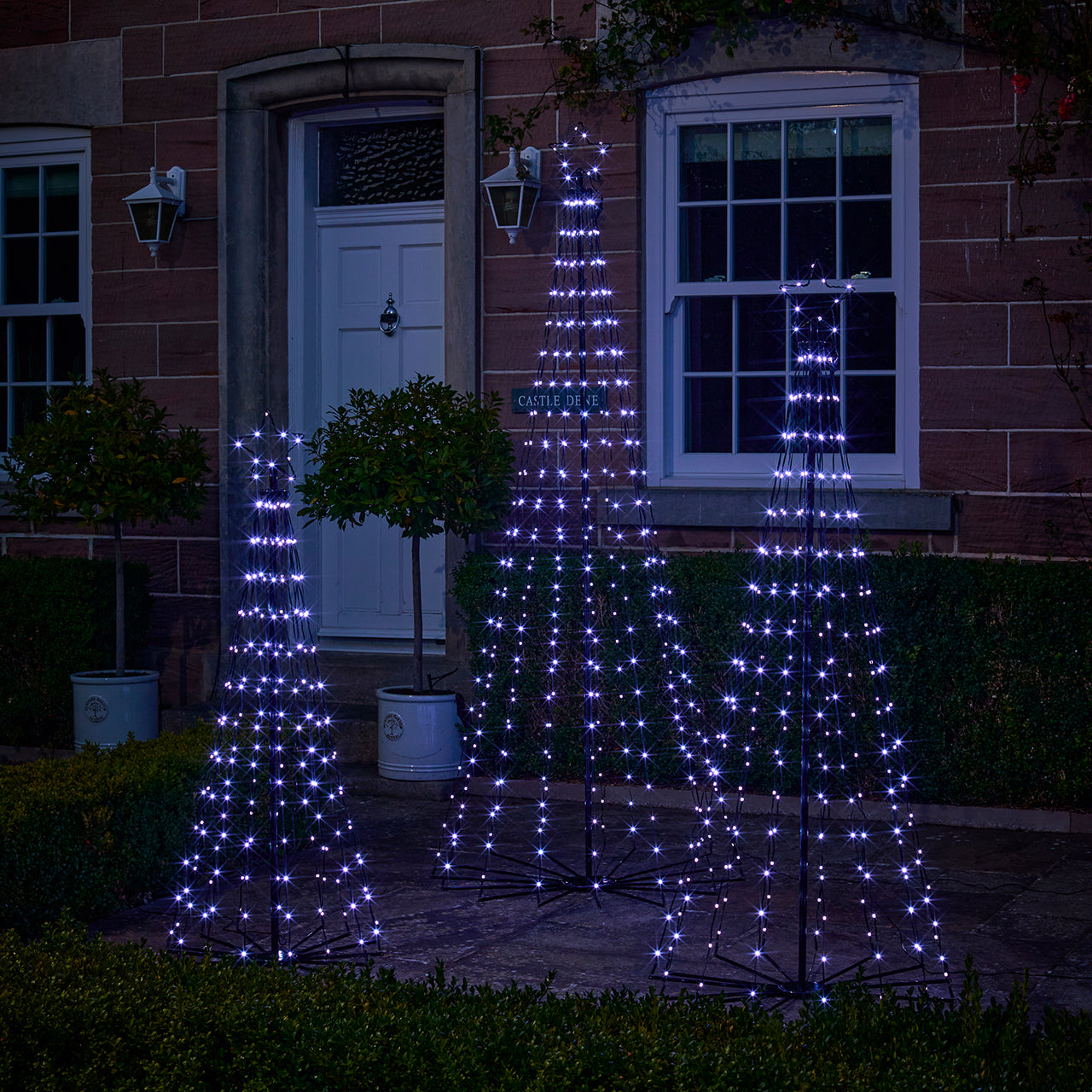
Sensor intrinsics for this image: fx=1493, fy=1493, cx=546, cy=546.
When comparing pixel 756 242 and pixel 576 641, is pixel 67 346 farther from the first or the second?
pixel 756 242

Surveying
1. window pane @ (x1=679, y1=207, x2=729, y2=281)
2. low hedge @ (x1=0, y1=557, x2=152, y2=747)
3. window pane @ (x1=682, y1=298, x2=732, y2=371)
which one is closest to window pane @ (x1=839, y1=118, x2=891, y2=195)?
window pane @ (x1=679, y1=207, x2=729, y2=281)

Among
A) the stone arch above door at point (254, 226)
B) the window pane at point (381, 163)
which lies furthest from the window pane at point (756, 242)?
the stone arch above door at point (254, 226)

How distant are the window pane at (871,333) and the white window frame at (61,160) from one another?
15.4 feet

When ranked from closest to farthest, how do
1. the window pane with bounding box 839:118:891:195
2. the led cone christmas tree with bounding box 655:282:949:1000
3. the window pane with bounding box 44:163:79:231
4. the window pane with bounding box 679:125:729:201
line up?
the led cone christmas tree with bounding box 655:282:949:1000 → the window pane with bounding box 839:118:891:195 → the window pane with bounding box 679:125:729:201 → the window pane with bounding box 44:163:79:231

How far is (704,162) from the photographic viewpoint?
8.05 meters

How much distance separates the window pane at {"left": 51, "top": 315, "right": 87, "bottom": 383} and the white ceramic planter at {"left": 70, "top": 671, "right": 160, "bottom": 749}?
2.46 m

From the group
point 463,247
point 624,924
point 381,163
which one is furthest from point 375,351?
point 624,924

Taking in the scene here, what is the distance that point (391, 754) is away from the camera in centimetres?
729

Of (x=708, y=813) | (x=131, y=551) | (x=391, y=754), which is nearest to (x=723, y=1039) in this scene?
(x=708, y=813)

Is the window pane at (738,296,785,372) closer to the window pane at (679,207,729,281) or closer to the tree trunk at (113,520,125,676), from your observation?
the window pane at (679,207,729,281)

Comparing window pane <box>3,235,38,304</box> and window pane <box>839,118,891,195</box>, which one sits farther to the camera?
window pane <box>3,235,38,304</box>

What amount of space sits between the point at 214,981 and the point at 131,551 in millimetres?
5985

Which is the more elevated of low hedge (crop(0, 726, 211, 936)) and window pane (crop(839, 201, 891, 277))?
window pane (crop(839, 201, 891, 277))

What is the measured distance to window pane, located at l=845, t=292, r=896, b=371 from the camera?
777 centimetres
